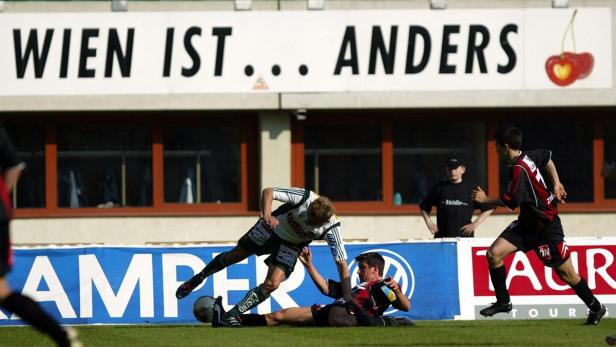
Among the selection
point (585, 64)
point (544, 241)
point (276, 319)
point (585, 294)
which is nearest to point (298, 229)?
point (276, 319)

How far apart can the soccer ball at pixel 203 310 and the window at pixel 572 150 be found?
9.69 metres

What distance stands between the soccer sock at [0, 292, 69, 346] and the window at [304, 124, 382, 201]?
14515 mm

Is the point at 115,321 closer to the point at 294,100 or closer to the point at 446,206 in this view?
the point at 446,206

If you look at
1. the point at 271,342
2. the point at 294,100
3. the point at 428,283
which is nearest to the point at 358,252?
the point at 428,283

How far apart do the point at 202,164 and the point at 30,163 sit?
3.00 metres

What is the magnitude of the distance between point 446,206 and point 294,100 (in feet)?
17.7

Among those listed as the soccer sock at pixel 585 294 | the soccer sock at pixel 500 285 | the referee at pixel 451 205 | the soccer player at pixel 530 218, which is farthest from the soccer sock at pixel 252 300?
the referee at pixel 451 205

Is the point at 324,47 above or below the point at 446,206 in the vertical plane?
above

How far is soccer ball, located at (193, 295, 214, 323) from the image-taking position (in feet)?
47.5

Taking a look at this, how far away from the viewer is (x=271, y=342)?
11.8m

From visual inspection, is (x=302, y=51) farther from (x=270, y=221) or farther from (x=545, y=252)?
(x=545, y=252)

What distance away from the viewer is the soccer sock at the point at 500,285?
43.1 ft

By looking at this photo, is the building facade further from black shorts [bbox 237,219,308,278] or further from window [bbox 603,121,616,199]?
black shorts [bbox 237,219,308,278]

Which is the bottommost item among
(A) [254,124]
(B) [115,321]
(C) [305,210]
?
(B) [115,321]
